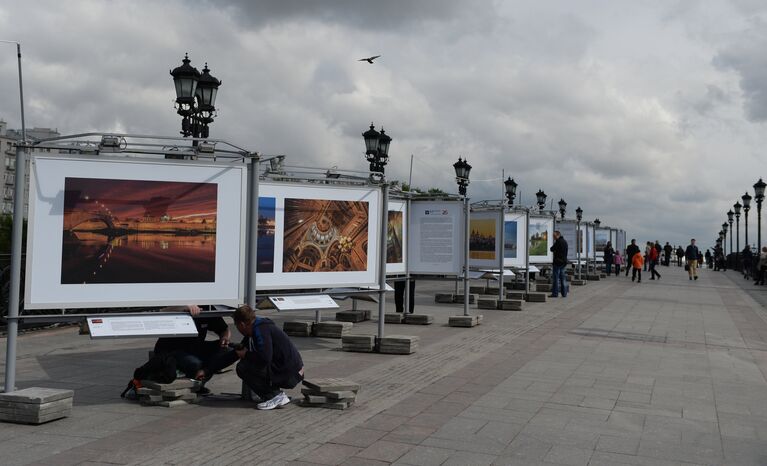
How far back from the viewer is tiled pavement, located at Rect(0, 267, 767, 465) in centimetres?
592

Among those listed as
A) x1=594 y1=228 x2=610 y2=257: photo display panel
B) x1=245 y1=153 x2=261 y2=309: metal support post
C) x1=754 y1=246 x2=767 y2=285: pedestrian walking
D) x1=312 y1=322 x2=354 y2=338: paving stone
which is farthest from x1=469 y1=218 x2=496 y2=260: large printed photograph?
x1=594 y1=228 x2=610 y2=257: photo display panel

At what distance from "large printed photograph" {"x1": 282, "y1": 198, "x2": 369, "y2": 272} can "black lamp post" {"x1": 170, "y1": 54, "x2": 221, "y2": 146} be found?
421 cm

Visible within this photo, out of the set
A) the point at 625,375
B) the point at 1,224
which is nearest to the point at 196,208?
the point at 625,375

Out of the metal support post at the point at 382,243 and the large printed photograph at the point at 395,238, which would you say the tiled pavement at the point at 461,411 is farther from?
the large printed photograph at the point at 395,238

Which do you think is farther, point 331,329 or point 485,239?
point 485,239

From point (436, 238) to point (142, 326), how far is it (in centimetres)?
820

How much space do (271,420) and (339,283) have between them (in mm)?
4115

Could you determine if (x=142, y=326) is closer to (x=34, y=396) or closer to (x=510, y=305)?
(x=34, y=396)

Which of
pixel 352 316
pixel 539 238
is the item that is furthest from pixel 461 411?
pixel 539 238

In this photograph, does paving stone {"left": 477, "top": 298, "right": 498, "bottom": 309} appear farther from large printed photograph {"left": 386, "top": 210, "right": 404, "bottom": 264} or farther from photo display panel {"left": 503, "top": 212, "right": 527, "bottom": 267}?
large printed photograph {"left": 386, "top": 210, "right": 404, "bottom": 264}

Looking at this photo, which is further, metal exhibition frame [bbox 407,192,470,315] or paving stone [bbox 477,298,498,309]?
paving stone [bbox 477,298,498,309]

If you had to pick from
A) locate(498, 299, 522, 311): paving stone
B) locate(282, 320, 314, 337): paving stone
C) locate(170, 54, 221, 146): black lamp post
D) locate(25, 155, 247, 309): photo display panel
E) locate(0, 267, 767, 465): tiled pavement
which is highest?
locate(170, 54, 221, 146): black lamp post

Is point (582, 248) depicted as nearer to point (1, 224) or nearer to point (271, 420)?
point (1, 224)

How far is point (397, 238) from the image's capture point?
47.4 ft
